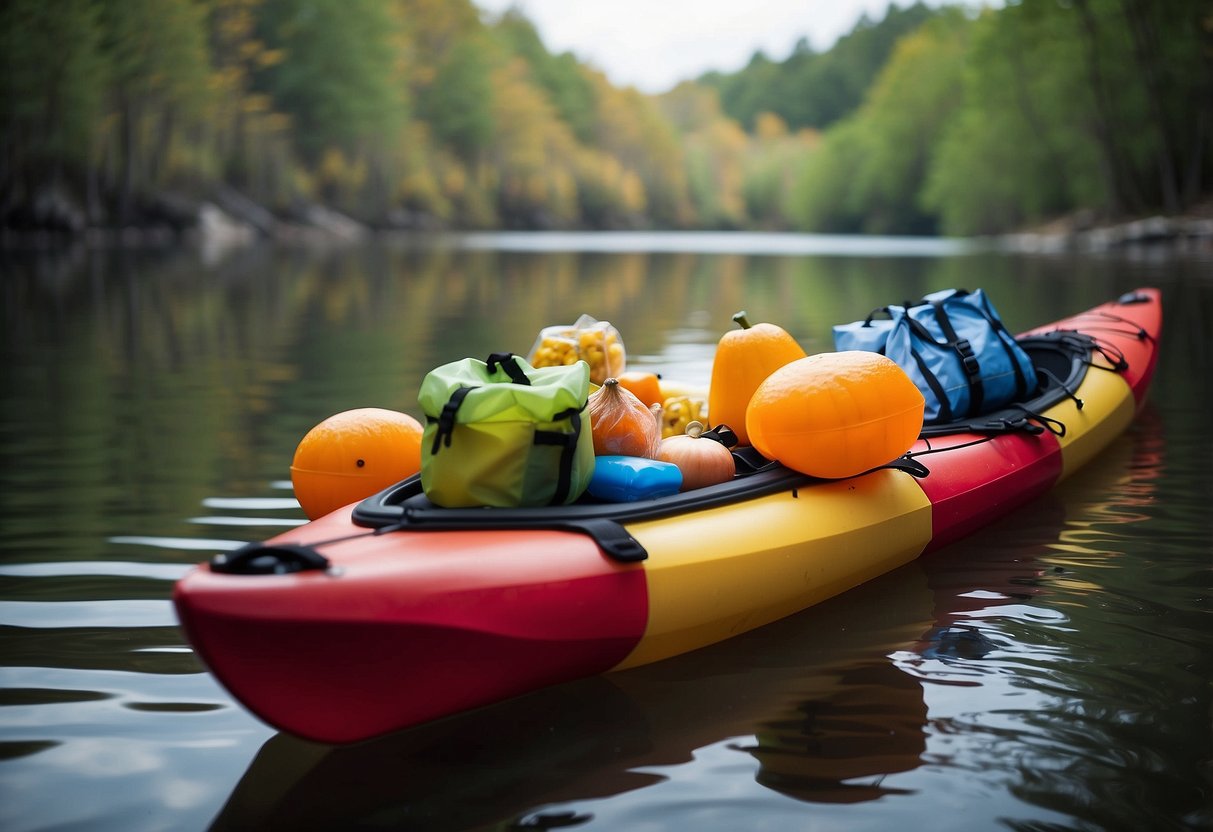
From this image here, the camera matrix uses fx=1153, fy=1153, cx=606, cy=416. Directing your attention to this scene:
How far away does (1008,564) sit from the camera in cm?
451

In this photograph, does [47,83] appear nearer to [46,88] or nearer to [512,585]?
[46,88]

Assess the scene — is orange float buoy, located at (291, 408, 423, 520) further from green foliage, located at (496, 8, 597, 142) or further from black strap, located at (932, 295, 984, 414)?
green foliage, located at (496, 8, 597, 142)

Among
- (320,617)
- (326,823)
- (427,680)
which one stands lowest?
(326,823)

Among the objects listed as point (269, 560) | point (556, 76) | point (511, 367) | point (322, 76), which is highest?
point (556, 76)

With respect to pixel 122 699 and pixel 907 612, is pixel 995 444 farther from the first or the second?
pixel 122 699

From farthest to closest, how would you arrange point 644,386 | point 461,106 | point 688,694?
point 461,106 → point 644,386 → point 688,694

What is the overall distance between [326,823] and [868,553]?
2.15 metres

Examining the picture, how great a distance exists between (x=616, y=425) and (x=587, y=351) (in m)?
1.18

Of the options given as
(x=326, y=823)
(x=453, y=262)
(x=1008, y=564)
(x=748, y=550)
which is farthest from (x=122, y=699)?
(x=453, y=262)

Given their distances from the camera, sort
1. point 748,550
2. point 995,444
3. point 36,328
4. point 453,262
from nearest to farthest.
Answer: point 748,550 < point 995,444 < point 36,328 < point 453,262

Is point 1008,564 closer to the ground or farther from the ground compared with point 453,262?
closer to the ground

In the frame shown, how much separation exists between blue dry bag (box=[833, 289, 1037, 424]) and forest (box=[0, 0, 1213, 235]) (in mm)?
25095

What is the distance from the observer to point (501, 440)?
3.20 m

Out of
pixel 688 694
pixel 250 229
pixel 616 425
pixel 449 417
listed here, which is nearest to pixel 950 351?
pixel 616 425
